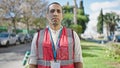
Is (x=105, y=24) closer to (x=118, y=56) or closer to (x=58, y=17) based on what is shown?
(x=118, y=56)

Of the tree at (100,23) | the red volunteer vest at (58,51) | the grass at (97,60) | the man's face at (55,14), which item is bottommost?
the grass at (97,60)

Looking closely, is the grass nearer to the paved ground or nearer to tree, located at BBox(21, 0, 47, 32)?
the paved ground

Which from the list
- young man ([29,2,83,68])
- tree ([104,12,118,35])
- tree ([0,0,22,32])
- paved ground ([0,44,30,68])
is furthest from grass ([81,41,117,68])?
tree ([104,12,118,35])

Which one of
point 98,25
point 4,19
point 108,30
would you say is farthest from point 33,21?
point 98,25

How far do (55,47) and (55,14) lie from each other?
1.53 feet

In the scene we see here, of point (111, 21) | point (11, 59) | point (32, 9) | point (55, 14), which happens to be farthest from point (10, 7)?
point (111, 21)

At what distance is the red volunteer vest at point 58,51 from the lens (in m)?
3.97

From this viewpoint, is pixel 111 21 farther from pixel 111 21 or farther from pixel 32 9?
pixel 32 9

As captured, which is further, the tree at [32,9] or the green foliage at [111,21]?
the green foliage at [111,21]

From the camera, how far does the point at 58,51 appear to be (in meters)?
3.95

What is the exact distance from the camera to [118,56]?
765 inches

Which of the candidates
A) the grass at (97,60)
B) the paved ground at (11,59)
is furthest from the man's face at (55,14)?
the paved ground at (11,59)

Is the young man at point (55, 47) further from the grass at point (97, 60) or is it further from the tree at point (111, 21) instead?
the tree at point (111, 21)

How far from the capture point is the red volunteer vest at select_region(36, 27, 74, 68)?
3.97 metres
